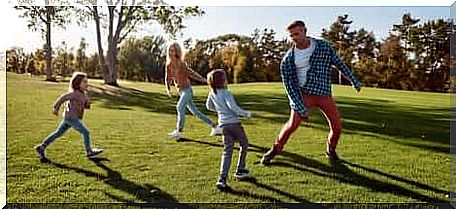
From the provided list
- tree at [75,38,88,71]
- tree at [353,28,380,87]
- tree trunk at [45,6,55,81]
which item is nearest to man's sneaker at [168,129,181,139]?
tree at [75,38,88,71]

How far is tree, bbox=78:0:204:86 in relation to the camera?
680 cm

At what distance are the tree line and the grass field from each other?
0.71ft

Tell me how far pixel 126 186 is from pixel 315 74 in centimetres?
172

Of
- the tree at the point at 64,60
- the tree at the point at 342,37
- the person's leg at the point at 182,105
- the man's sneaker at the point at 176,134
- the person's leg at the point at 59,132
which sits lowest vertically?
the man's sneaker at the point at 176,134

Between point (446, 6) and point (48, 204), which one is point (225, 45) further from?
point (48, 204)

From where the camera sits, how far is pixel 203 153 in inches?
211

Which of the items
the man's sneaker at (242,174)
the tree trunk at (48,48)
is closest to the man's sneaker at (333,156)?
the man's sneaker at (242,174)

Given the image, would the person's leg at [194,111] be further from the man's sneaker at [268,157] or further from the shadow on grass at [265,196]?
the shadow on grass at [265,196]

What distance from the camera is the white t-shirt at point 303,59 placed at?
4820mm

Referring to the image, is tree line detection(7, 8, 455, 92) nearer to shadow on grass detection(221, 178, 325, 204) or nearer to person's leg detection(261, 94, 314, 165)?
person's leg detection(261, 94, 314, 165)

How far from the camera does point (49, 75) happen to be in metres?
7.14

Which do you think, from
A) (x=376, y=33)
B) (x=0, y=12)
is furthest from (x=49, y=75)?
(x=376, y=33)

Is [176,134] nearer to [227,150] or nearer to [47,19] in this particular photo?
[227,150]

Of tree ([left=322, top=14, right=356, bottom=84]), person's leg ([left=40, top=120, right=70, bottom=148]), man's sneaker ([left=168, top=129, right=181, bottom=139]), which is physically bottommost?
A: man's sneaker ([left=168, top=129, right=181, bottom=139])
